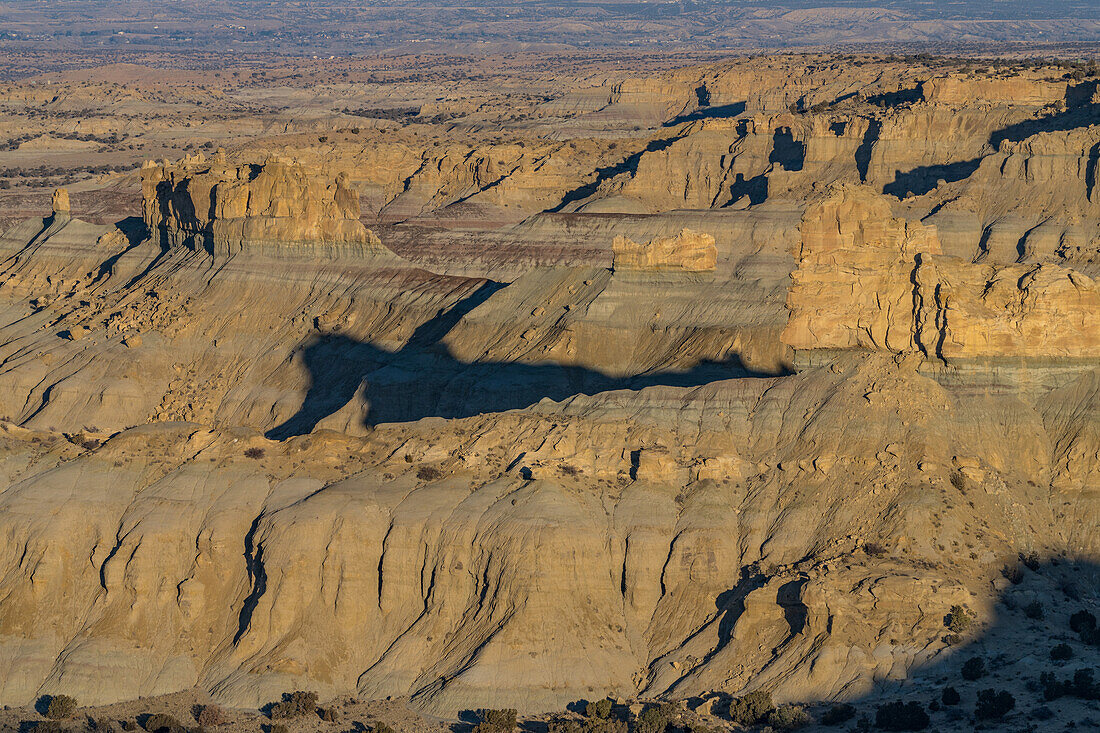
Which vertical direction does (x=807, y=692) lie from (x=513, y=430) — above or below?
below

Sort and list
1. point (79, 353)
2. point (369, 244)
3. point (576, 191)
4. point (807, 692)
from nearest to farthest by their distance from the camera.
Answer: point (807, 692), point (79, 353), point (369, 244), point (576, 191)

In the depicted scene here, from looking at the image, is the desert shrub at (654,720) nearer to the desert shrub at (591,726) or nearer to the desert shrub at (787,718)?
the desert shrub at (591,726)

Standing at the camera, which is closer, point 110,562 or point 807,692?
point 807,692

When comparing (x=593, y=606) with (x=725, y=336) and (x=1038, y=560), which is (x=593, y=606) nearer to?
(x=1038, y=560)

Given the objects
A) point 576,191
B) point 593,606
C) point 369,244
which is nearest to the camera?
point 593,606

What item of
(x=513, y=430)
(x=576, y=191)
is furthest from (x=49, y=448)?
(x=576, y=191)

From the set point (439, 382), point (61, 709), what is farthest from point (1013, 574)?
point (439, 382)
